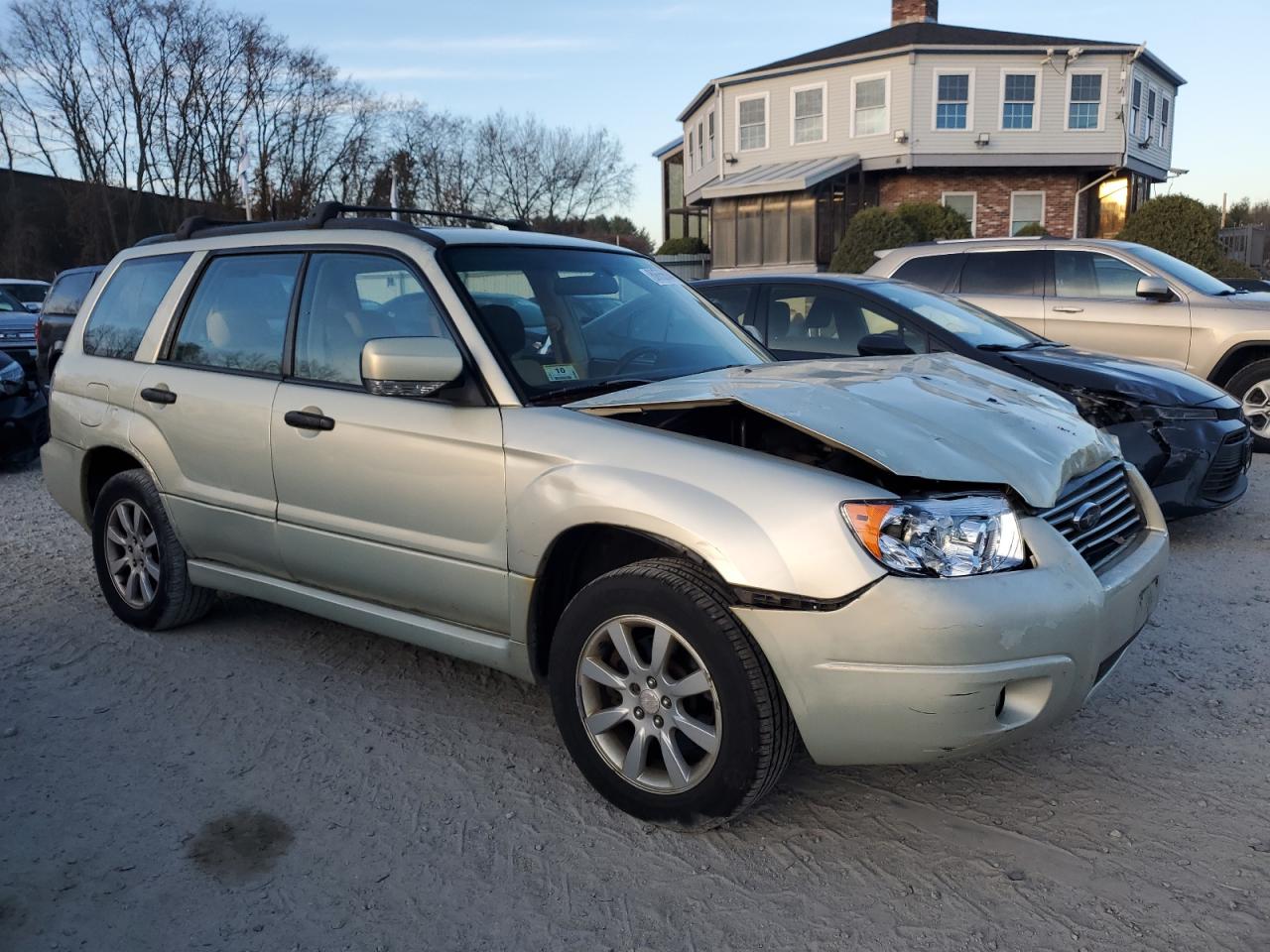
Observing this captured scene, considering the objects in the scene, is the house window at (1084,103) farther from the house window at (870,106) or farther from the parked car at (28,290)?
the parked car at (28,290)

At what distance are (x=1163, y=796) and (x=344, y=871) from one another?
2474mm

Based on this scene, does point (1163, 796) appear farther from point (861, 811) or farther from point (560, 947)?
point (560, 947)

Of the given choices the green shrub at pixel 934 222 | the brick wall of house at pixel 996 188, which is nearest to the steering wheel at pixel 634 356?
the green shrub at pixel 934 222

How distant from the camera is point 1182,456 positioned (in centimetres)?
582

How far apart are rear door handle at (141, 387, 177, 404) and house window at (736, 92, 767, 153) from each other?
3052 centimetres

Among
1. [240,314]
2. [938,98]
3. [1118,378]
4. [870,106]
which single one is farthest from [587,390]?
[870,106]

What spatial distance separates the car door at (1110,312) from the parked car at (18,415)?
915 centimetres

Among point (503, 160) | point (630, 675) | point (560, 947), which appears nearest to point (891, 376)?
point (630, 675)

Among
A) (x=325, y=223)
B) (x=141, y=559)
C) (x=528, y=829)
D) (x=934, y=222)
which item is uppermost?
(x=934, y=222)

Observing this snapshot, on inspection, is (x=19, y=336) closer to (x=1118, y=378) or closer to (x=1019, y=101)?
(x=1118, y=378)

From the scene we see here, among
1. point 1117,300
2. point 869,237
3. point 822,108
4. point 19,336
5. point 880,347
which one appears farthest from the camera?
point 822,108

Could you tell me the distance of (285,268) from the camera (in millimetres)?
4172

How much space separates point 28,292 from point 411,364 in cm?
2153

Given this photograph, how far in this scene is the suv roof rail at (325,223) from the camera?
392 centimetres
